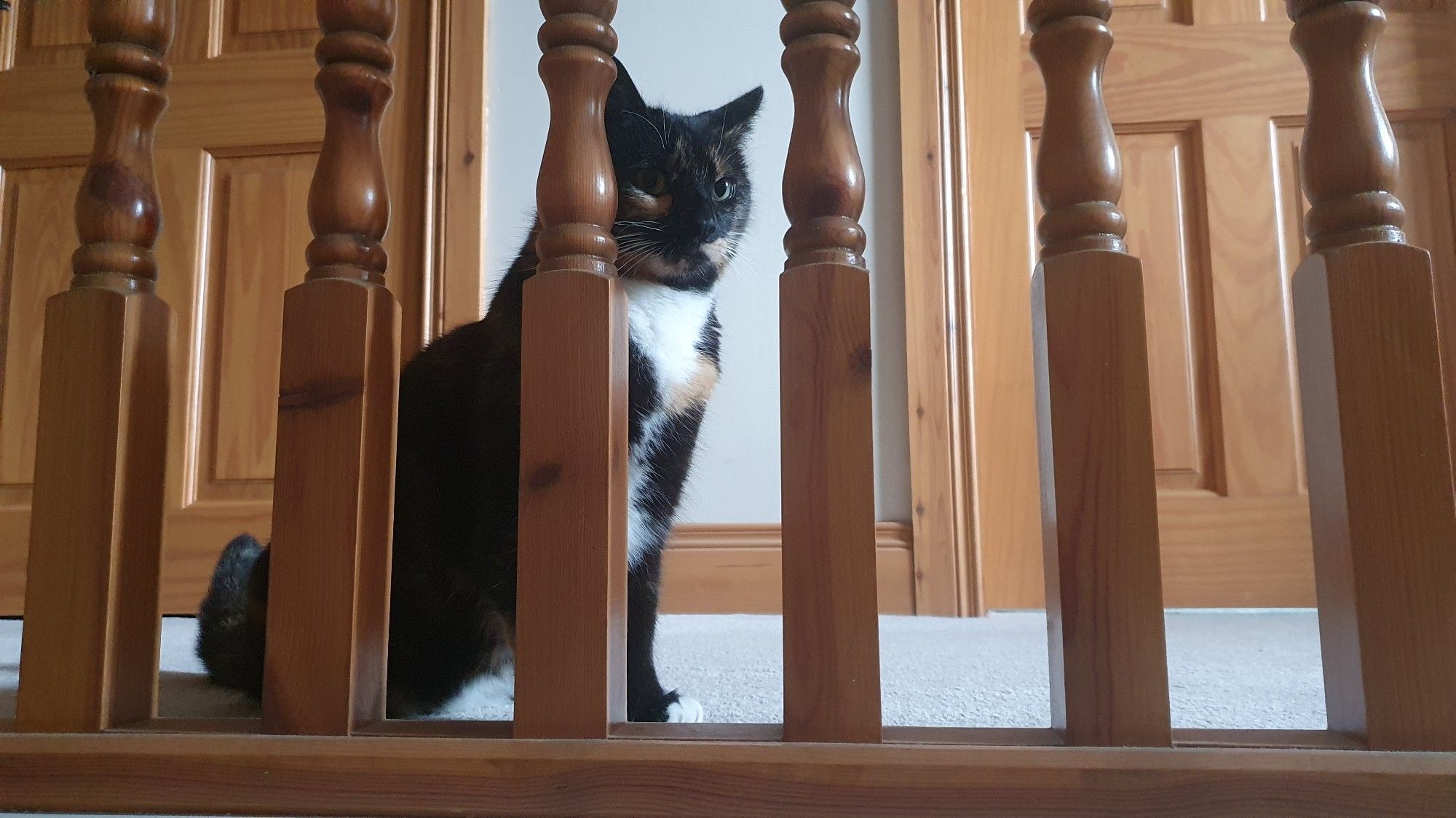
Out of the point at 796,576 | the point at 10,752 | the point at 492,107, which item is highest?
the point at 492,107

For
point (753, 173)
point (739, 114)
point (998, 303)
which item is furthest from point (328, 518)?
point (998, 303)

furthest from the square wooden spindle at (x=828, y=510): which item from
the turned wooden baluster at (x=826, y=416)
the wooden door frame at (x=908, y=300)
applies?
the wooden door frame at (x=908, y=300)

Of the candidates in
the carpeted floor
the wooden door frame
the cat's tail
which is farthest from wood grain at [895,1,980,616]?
the cat's tail

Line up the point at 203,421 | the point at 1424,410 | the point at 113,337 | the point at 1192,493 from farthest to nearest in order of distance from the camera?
the point at 203,421, the point at 1192,493, the point at 113,337, the point at 1424,410

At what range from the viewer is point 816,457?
0.58m

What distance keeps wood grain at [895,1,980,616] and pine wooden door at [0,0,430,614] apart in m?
1.05

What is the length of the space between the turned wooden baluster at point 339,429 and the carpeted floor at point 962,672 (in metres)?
0.32

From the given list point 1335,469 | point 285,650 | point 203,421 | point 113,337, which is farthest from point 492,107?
point 1335,469

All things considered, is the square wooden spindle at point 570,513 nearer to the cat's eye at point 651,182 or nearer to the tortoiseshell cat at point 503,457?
the tortoiseshell cat at point 503,457

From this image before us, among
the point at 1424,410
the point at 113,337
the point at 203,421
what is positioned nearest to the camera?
the point at 1424,410

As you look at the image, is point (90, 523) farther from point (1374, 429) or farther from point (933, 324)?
point (933, 324)

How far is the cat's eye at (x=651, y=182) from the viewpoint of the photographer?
98 cm

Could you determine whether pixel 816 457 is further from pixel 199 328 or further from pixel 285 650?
pixel 199 328

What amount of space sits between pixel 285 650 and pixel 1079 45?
654 mm
